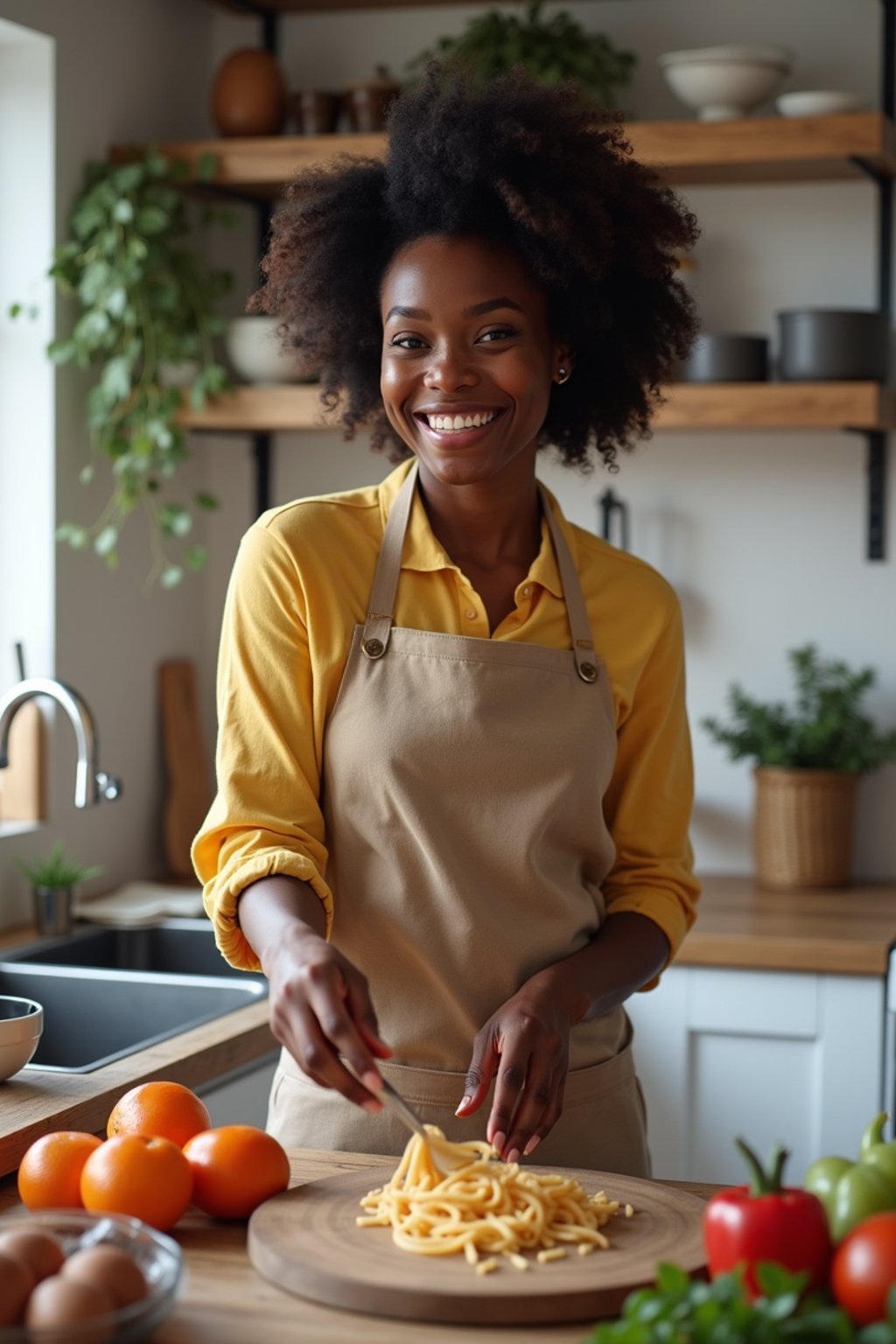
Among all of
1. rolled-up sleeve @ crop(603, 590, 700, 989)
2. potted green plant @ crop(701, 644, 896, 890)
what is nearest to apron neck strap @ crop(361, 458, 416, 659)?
rolled-up sleeve @ crop(603, 590, 700, 989)

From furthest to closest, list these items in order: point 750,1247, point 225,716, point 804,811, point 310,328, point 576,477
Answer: point 576,477 < point 804,811 < point 310,328 < point 225,716 < point 750,1247

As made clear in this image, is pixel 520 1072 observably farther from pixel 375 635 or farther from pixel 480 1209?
pixel 375 635

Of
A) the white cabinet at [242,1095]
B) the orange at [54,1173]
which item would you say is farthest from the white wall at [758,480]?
the orange at [54,1173]

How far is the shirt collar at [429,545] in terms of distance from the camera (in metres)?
1.60

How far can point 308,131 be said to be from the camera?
2.97 metres

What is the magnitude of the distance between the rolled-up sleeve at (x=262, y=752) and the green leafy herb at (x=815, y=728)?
157cm

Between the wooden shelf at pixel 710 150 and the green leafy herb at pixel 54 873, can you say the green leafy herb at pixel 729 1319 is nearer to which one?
the green leafy herb at pixel 54 873

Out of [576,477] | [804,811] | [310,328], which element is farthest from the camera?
[576,477]

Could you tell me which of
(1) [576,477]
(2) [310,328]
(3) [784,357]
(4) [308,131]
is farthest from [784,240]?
(2) [310,328]

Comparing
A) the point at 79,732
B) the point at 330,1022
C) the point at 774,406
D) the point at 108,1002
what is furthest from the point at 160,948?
the point at 330,1022

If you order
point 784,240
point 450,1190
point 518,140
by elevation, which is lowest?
point 450,1190

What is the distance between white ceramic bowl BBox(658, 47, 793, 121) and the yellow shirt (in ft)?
4.33

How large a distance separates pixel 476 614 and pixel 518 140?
0.44m

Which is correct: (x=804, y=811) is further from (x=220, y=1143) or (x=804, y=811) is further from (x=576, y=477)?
(x=220, y=1143)
